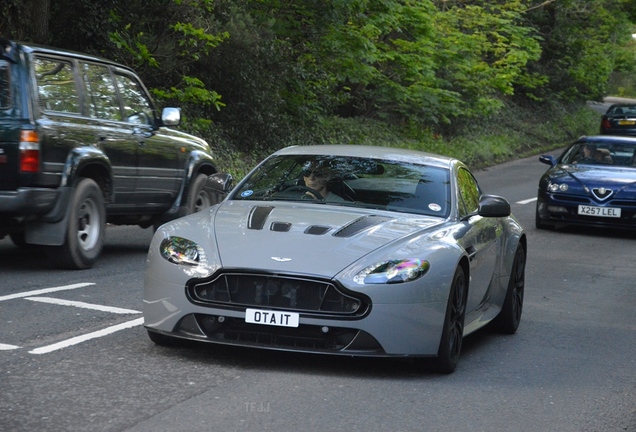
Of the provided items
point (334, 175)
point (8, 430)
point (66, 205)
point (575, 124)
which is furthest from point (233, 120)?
point (575, 124)

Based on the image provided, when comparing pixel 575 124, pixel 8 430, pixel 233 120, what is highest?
pixel 8 430

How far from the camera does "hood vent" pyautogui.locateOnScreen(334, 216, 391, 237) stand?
24.1ft

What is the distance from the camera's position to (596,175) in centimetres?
1831

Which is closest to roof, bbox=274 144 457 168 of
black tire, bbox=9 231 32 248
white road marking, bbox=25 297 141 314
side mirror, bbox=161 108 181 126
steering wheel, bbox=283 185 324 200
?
steering wheel, bbox=283 185 324 200

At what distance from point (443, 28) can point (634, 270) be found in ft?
63.3

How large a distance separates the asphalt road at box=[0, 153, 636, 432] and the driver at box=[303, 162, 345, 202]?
1329mm

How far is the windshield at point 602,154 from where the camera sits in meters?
19.1

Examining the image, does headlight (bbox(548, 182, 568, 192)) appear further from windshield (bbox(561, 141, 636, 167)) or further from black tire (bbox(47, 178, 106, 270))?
black tire (bbox(47, 178, 106, 270))

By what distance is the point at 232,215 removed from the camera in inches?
309

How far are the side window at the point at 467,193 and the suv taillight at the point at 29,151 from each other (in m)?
3.89

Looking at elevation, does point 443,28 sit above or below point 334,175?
below

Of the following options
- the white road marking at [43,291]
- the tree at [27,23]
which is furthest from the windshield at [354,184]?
the tree at [27,23]

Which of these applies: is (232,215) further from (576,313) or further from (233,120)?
(233,120)

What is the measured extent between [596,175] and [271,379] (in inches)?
492
